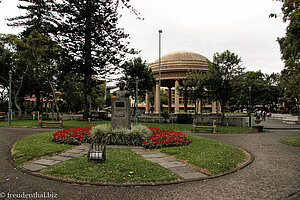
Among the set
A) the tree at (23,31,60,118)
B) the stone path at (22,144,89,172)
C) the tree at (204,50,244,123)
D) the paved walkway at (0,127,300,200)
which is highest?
the tree at (23,31,60,118)

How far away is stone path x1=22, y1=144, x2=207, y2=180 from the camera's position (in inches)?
216

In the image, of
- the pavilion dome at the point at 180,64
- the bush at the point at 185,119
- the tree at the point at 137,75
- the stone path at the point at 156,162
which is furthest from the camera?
the pavilion dome at the point at 180,64

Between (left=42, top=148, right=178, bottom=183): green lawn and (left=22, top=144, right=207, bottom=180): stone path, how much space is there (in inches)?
12.9

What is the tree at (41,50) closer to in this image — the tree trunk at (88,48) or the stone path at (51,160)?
the tree trunk at (88,48)

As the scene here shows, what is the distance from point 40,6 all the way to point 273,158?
28.6 m

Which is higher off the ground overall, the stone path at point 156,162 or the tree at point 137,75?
the tree at point 137,75

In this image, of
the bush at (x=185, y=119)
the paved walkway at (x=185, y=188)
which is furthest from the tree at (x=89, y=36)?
the paved walkway at (x=185, y=188)

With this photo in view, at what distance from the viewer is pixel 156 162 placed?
657 cm

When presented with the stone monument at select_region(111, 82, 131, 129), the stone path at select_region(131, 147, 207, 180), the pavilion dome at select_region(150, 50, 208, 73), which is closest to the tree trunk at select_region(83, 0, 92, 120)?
the stone monument at select_region(111, 82, 131, 129)

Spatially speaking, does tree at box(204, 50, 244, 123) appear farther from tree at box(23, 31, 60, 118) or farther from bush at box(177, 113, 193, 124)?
tree at box(23, 31, 60, 118)

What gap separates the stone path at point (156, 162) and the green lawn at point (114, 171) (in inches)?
12.9

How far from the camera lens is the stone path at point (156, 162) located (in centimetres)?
548

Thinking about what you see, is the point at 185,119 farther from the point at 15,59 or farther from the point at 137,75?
the point at 15,59

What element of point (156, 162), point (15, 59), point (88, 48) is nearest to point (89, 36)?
point (88, 48)
